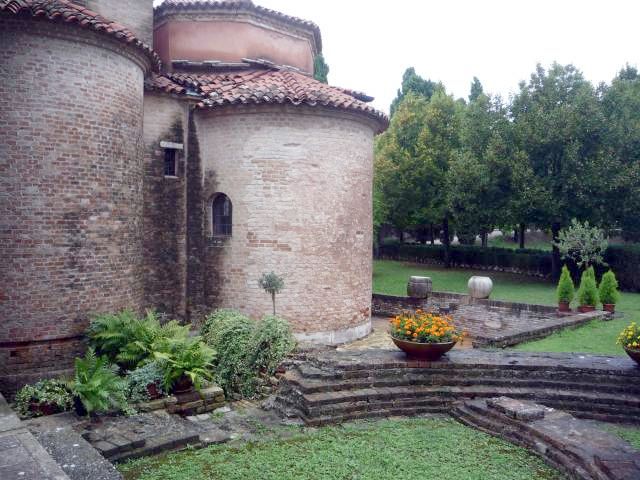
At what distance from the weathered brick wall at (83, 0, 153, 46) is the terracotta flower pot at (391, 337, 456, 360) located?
10857mm

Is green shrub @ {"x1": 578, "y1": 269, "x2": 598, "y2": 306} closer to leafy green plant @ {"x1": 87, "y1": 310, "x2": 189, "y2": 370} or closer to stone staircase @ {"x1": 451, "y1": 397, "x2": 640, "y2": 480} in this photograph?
stone staircase @ {"x1": 451, "y1": 397, "x2": 640, "y2": 480}

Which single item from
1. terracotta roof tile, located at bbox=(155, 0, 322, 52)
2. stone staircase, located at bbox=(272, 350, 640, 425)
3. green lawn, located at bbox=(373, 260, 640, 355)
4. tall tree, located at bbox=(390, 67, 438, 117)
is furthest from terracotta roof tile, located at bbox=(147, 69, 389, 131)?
tall tree, located at bbox=(390, 67, 438, 117)

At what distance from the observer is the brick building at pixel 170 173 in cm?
972

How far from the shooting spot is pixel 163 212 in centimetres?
1360

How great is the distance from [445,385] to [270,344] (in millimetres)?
3459

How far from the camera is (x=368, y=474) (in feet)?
20.5

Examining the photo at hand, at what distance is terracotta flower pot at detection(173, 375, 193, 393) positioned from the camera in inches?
339

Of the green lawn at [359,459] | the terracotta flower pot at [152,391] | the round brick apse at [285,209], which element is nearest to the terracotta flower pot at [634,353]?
the green lawn at [359,459]

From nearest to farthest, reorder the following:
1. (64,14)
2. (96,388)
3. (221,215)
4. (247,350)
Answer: (96,388) < (64,14) < (247,350) < (221,215)

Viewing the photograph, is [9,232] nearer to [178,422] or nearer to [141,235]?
[141,235]

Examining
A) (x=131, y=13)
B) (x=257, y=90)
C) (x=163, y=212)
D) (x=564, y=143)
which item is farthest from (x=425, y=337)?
(x=564, y=143)

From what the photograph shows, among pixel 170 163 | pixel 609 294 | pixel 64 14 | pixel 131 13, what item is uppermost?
pixel 131 13

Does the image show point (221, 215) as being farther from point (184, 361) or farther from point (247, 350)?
point (184, 361)

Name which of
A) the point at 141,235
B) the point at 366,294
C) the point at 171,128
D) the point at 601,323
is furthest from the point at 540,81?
the point at 141,235
